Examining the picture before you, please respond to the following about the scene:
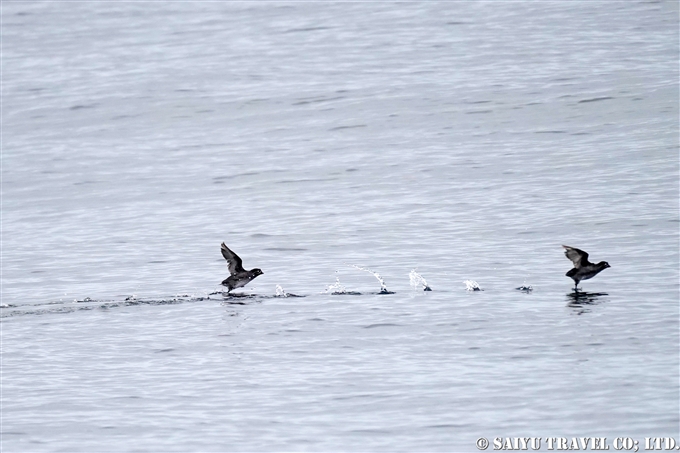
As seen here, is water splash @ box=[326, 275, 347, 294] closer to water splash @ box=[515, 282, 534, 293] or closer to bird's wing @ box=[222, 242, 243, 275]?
bird's wing @ box=[222, 242, 243, 275]

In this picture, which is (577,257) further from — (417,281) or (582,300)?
(417,281)

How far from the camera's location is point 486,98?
139 ft

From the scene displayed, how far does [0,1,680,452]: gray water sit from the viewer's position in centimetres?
1550

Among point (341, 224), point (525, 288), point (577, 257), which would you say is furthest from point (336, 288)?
point (341, 224)

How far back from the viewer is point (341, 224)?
28875 millimetres

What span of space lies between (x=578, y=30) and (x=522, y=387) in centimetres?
3729

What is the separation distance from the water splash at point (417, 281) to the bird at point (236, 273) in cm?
290

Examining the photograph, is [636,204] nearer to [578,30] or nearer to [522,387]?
[522,387]

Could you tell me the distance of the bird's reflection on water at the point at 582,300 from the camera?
19.6 meters

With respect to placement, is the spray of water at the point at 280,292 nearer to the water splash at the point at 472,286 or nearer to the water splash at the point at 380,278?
the water splash at the point at 380,278

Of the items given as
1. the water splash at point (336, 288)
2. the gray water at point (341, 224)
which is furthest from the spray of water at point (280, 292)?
the water splash at point (336, 288)

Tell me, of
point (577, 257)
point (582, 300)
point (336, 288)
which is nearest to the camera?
point (582, 300)

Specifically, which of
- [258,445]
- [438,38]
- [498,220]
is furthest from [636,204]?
[438,38]

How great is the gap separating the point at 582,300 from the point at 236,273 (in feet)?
20.9
